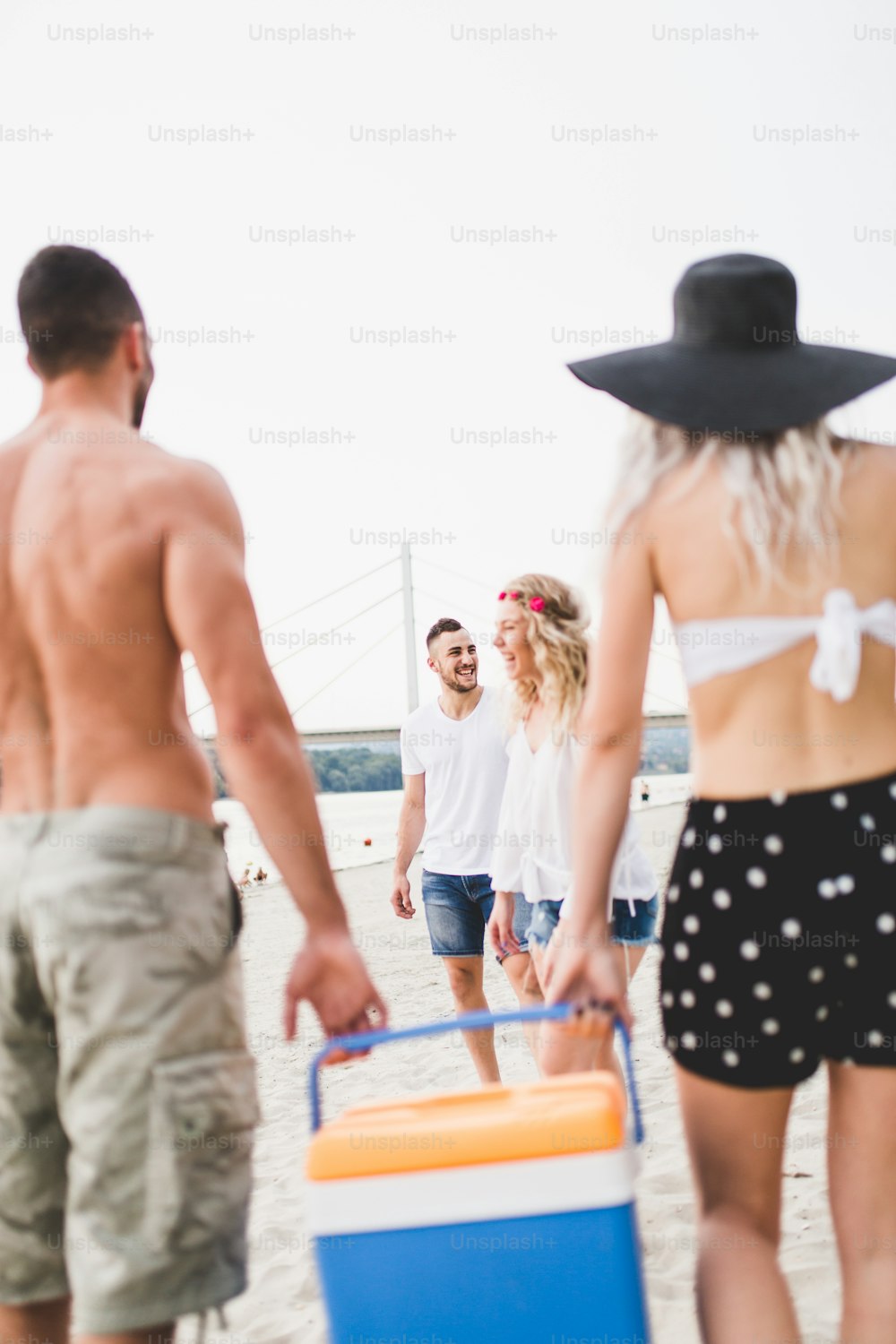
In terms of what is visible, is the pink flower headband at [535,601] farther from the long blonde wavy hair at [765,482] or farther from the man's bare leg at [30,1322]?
the man's bare leg at [30,1322]

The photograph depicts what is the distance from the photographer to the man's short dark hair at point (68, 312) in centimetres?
148

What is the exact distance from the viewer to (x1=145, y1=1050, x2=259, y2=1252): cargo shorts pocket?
1.28 meters

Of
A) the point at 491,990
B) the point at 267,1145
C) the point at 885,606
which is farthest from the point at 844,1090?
the point at 491,990

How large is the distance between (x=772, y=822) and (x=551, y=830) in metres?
1.46

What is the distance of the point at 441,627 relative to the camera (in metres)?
3.80

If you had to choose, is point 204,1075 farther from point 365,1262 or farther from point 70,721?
point 70,721

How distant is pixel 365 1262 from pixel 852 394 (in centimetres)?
107

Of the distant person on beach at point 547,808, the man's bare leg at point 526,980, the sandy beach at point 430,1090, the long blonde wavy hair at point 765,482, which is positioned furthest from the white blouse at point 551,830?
A: the long blonde wavy hair at point 765,482

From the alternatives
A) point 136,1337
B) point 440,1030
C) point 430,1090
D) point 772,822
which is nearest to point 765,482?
point 772,822

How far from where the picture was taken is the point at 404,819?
12.7ft

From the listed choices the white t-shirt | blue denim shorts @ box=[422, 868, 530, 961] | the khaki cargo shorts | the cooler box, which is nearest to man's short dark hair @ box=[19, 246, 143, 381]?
the khaki cargo shorts

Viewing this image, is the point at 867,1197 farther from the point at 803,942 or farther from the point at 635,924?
the point at 635,924

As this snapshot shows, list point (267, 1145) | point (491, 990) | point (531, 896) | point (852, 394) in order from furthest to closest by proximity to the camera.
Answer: point (491, 990) → point (267, 1145) → point (531, 896) → point (852, 394)

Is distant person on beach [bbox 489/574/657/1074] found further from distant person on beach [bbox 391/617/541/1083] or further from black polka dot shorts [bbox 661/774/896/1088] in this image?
black polka dot shorts [bbox 661/774/896/1088]
